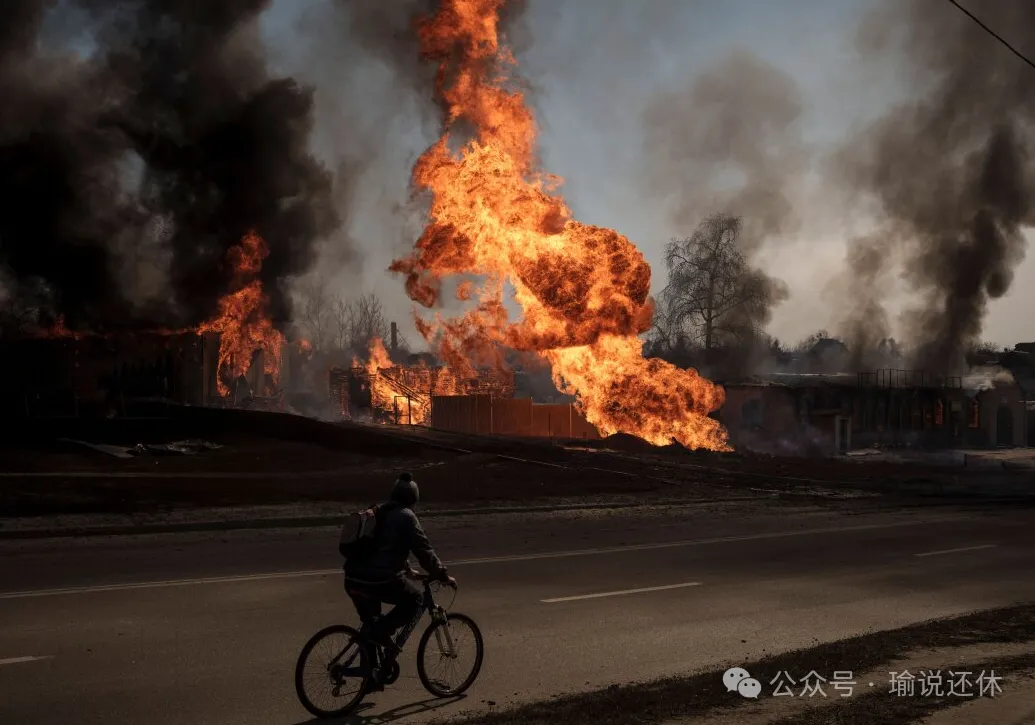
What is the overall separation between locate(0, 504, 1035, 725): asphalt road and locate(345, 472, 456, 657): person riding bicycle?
613mm

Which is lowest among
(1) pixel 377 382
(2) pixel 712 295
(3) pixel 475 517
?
(3) pixel 475 517

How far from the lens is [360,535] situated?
6.41 m

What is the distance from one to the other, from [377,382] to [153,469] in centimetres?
2652

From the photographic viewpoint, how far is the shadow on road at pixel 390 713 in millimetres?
6375

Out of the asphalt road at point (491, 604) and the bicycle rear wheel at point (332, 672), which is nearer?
the bicycle rear wheel at point (332, 672)

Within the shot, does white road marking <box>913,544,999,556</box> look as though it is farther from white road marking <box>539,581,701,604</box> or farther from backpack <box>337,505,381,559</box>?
backpack <box>337,505,381,559</box>

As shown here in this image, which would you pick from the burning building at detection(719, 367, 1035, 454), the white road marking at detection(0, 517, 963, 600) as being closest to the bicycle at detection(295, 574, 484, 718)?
the white road marking at detection(0, 517, 963, 600)

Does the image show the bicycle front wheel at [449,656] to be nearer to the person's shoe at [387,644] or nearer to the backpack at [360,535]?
the person's shoe at [387,644]

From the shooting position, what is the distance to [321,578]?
39.8 ft

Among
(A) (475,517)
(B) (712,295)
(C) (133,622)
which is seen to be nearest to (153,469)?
(A) (475,517)

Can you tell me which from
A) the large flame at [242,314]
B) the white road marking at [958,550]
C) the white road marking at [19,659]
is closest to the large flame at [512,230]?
the large flame at [242,314]

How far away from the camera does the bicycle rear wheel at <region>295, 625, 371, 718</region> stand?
6.38 meters

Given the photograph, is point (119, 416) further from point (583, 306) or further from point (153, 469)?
point (583, 306)

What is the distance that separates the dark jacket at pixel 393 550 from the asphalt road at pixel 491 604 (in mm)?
924
